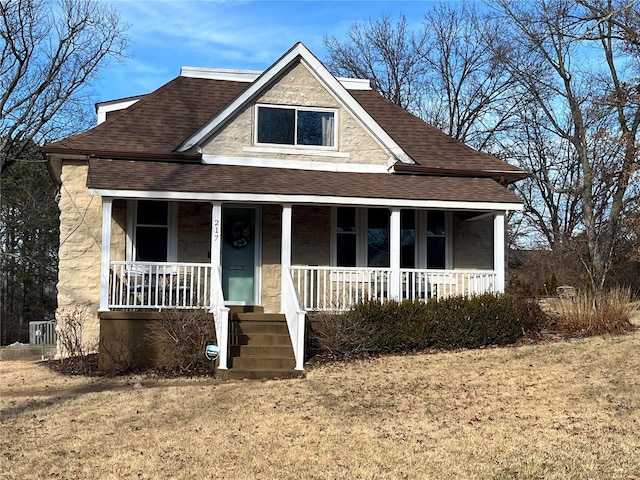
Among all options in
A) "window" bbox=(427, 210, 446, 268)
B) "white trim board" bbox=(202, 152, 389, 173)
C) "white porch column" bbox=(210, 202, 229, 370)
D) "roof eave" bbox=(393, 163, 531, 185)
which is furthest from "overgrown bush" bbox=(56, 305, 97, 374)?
"window" bbox=(427, 210, 446, 268)

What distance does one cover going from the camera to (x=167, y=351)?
12.0 m

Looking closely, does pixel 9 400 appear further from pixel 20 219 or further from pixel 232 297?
pixel 20 219

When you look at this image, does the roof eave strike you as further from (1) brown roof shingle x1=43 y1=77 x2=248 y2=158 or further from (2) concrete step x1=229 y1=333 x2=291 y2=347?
(2) concrete step x1=229 y1=333 x2=291 y2=347

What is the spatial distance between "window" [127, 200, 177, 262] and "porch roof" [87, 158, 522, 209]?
998 mm

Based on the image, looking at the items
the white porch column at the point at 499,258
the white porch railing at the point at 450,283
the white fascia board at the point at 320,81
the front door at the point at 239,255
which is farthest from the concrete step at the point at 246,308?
the white porch column at the point at 499,258

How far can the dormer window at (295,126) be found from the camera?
1498 centimetres

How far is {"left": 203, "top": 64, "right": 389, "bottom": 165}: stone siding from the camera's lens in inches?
579

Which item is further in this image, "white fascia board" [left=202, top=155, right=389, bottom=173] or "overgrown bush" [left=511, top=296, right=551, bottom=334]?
"white fascia board" [left=202, top=155, right=389, bottom=173]

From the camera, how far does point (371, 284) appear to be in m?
14.5

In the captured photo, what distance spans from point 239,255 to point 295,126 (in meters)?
3.16

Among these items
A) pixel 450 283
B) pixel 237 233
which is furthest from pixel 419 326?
pixel 237 233

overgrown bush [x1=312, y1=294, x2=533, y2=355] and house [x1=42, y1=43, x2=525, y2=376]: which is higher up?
house [x1=42, y1=43, x2=525, y2=376]

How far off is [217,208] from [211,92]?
4885 mm

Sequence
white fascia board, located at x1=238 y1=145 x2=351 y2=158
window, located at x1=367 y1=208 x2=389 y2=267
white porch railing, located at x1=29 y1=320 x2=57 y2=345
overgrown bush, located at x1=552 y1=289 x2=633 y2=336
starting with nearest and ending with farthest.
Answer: overgrown bush, located at x1=552 y1=289 x2=633 y2=336 < white fascia board, located at x1=238 y1=145 x2=351 y2=158 < window, located at x1=367 y1=208 x2=389 y2=267 < white porch railing, located at x1=29 y1=320 x2=57 y2=345
